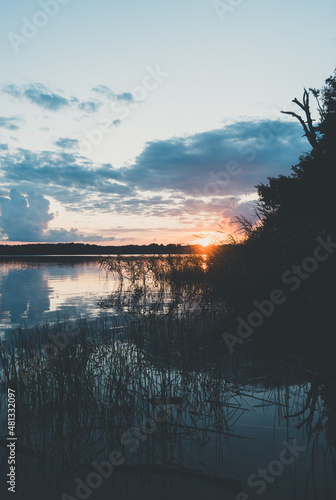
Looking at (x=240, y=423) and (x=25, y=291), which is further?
(x=25, y=291)

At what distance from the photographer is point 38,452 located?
454cm

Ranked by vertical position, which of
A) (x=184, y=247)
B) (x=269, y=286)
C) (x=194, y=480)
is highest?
(x=184, y=247)

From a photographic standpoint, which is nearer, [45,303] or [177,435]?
[177,435]

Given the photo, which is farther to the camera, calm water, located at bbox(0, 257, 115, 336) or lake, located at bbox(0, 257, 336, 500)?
calm water, located at bbox(0, 257, 115, 336)

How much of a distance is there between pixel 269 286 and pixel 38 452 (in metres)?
8.06

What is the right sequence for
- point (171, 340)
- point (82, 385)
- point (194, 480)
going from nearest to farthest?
point (194, 480)
point (82, 385)
point (171, 340)

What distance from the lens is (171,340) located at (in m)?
9.12

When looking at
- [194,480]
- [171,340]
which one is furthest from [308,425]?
[171,340]

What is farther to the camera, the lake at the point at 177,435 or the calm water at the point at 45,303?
the calm water at the point at 45,303

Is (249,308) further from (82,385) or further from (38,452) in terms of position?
(38,452)

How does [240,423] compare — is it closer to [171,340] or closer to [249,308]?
[171,340]

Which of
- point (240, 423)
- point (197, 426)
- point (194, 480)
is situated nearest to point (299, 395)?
point (240, 423)

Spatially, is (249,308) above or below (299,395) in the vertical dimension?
above

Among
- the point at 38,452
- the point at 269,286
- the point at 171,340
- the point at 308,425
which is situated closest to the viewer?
the point at 38,452
